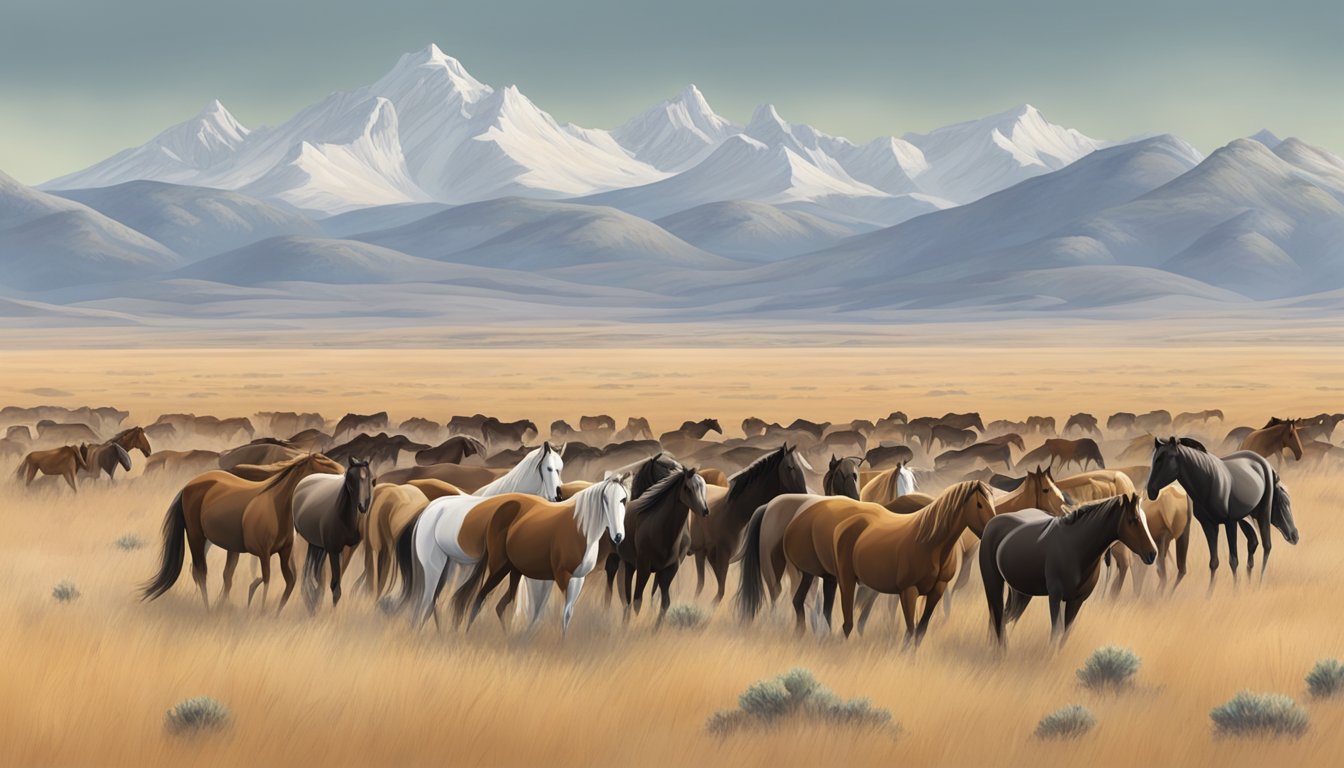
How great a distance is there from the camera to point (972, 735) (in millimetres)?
8305

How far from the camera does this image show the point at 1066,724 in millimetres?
8312

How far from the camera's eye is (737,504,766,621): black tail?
36.8 ft

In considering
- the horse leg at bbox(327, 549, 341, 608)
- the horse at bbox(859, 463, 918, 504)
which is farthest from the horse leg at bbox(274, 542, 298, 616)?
the horse at bbox(859, 463, 918, 504)

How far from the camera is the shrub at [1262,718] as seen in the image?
325 inches

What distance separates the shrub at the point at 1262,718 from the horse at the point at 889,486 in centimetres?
500

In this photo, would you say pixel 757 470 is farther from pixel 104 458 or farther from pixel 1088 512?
pixel 104 458

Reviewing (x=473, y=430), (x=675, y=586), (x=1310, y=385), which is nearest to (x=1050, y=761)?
(x=675, y=586)

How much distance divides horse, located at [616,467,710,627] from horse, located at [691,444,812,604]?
3.73 feet

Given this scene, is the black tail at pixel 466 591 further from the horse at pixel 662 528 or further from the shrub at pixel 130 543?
the shrub at pixel 130 543

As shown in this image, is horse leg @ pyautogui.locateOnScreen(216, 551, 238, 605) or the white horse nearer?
the white horse

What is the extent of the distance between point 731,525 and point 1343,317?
658 ft

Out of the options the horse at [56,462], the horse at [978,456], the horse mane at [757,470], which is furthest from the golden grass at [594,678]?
the horse at [978,456]

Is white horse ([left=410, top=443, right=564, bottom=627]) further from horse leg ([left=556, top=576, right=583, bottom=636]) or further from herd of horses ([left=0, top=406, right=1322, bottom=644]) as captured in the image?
horse leg ([left=556, top=576, right=583, bottom=636])

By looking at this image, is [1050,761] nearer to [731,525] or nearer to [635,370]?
[731,525]
